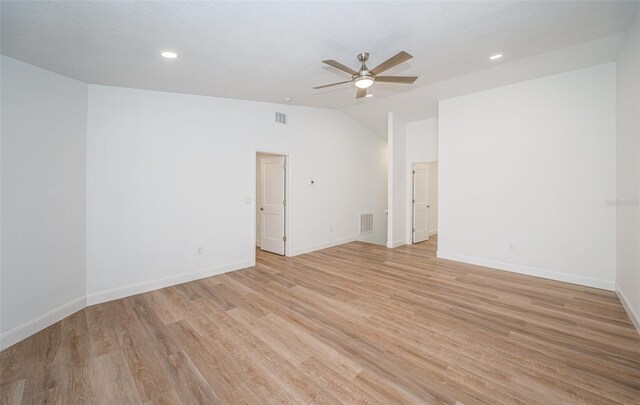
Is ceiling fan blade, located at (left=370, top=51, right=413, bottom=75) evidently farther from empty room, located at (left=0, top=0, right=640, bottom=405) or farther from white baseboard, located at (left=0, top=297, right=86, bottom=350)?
white baseboard, located at (left=0, top=297, right=86, bottom=350)

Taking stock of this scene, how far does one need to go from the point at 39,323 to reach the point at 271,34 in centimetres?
400

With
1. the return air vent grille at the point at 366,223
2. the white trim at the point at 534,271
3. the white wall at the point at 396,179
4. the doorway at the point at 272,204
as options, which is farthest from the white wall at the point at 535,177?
the doorway at the point at 272,204

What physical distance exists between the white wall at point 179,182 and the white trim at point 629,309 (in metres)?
4.83

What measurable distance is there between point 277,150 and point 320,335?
3702 mm

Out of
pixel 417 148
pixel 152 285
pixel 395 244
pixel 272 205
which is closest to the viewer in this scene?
pixel 152 285

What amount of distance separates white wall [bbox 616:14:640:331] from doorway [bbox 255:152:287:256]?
502cm

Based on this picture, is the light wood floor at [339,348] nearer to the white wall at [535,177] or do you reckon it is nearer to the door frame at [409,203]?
the white wall at [535,177]

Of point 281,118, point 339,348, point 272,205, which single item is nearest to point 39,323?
point 339,348

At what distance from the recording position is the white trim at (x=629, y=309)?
104 inches

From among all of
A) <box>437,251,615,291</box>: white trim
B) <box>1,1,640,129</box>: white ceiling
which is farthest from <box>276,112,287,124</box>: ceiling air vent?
<box>437,251,615,291</box>: white trim

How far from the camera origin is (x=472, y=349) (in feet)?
7.72

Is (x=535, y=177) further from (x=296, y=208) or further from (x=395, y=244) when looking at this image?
(x=296, y=208)

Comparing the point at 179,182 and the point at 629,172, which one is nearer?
the point at 629,172

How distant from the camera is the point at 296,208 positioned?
563 cm
